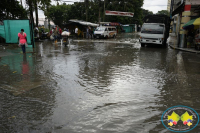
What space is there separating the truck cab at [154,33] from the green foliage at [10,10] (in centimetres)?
1406

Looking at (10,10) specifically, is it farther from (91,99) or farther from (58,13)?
(58,13)

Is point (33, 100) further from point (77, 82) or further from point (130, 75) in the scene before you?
point (130, 75)

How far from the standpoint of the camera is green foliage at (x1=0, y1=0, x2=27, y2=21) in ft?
61.6

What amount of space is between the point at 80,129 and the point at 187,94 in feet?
11.0

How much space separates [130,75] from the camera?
6977 millimetres

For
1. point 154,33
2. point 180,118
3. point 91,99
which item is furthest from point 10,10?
point 180,118

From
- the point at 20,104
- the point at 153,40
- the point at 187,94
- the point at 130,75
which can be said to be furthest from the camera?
the point at 153,40

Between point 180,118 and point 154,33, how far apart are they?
13.9m

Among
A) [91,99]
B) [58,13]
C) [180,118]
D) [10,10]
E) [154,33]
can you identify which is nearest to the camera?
[180,118]

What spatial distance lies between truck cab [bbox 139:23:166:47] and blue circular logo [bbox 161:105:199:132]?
511 inches

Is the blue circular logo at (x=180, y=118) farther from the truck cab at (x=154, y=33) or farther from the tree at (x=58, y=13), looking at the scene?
the tree at (x=58, y=13)

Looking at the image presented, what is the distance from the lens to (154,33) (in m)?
16.5

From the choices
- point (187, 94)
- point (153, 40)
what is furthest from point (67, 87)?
point (153, 40)

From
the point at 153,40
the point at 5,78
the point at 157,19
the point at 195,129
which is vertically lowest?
the point at 195,129
